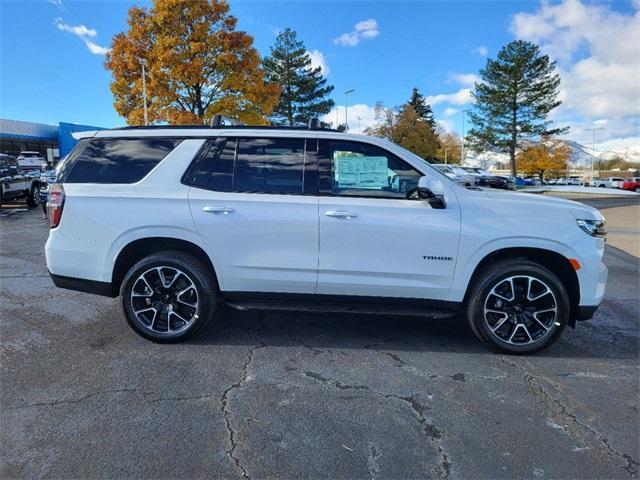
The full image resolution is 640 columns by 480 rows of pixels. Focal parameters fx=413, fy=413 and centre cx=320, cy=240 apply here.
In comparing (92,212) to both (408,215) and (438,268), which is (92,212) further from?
(438,268)

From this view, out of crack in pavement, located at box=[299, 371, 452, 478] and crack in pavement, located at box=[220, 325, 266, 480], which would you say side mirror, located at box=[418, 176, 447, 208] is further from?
crack in pavement, located at box=[220, 325, 266, 480]

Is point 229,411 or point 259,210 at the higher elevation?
point 259,210

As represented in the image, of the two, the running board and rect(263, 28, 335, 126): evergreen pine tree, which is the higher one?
rect(263, 28, 335, 126): evergreen pine tree

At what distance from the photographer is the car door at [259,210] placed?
11.7 feet

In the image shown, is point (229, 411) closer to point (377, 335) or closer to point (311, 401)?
point (311, 401)

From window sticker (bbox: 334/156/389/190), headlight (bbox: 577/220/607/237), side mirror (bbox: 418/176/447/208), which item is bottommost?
headlight (bbox: 577/220/607/237)

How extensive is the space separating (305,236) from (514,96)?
157ft

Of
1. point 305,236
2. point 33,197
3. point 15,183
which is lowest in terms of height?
point 33,197

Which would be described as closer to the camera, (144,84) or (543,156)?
(144,84)

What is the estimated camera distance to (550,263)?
12.0 ft

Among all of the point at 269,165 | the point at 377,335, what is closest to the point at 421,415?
the point at 377,335

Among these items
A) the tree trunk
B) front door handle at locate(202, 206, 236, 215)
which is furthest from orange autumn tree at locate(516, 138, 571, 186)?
front door handle at locate(202, 206, 236, 215)

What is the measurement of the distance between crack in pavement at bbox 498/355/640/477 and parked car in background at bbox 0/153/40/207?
54.1ft

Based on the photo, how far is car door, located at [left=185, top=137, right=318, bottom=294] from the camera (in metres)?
3.56
